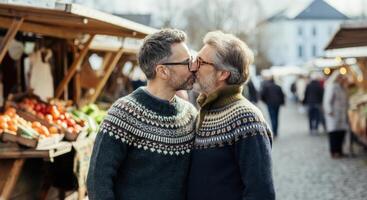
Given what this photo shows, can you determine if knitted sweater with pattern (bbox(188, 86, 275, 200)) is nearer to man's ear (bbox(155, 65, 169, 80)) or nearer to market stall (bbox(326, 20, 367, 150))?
man's ear (bbox(155, 65, 169, 80))

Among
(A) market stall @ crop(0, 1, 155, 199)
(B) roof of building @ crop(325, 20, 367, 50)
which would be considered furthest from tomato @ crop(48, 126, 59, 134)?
(B) roof of building @ crop(325, 20, 367, 50)

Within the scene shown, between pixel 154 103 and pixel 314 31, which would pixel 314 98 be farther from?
pixel 314 31

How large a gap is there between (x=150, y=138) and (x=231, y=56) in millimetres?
557

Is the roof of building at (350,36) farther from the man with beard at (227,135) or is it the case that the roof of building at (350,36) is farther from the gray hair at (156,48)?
the gray hair at (156,48)

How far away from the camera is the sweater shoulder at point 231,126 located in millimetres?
3197

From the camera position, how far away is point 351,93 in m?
17.5

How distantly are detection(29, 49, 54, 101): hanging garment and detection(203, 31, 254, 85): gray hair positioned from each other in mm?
5735

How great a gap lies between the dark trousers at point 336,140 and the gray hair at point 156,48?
9.83 meters

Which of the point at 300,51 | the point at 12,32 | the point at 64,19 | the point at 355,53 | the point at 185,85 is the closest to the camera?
the point at 185,85

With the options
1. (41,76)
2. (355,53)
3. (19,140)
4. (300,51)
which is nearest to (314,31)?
(300,51)

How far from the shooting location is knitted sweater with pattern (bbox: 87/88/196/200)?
3.19m

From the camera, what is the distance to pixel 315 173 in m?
11.2

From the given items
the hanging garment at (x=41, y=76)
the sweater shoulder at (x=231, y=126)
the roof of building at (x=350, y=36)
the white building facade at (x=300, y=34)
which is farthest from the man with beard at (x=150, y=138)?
the white building facade at (x=300, y=34)

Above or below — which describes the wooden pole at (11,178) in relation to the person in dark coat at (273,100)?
above
